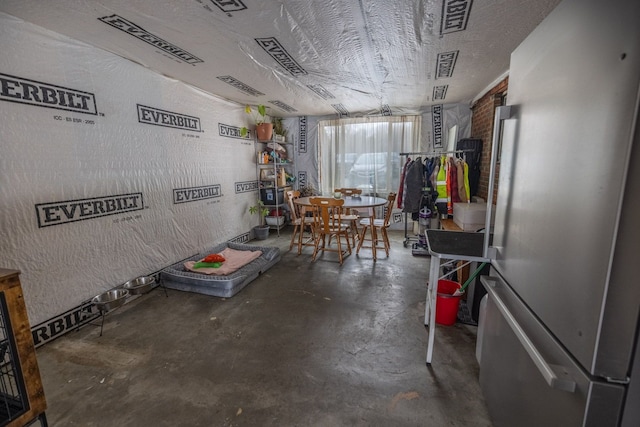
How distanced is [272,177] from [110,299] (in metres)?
3.40

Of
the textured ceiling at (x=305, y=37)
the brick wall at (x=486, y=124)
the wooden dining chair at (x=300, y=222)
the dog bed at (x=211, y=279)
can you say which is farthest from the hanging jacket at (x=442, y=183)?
the dog bed at (x=211, y=279)

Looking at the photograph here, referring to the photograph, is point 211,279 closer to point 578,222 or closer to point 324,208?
point 324,208

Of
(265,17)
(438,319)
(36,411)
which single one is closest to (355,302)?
(438,319)

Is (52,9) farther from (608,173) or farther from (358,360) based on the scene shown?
(358,360)

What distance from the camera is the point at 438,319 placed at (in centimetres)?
241

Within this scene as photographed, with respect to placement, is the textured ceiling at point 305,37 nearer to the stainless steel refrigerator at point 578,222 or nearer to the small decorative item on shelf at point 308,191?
the stainless steel refrigerator at point 578,222

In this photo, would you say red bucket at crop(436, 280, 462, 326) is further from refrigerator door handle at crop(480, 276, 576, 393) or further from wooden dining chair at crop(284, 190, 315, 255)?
wooden dining chair at crop(284, 190, 315, 255)

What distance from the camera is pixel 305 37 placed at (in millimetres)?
2305

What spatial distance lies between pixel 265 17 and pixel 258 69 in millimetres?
1119

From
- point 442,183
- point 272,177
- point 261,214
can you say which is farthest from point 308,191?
point 442,183

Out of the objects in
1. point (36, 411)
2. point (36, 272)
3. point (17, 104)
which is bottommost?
point (36, 411)

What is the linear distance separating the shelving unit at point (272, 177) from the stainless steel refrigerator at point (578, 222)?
14.7 ft

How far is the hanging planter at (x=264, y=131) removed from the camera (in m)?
5.06

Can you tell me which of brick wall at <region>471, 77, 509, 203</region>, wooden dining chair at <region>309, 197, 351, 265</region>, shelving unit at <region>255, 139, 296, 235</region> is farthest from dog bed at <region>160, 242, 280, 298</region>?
brick wall at <region>471, 77, 509, 203</region>
